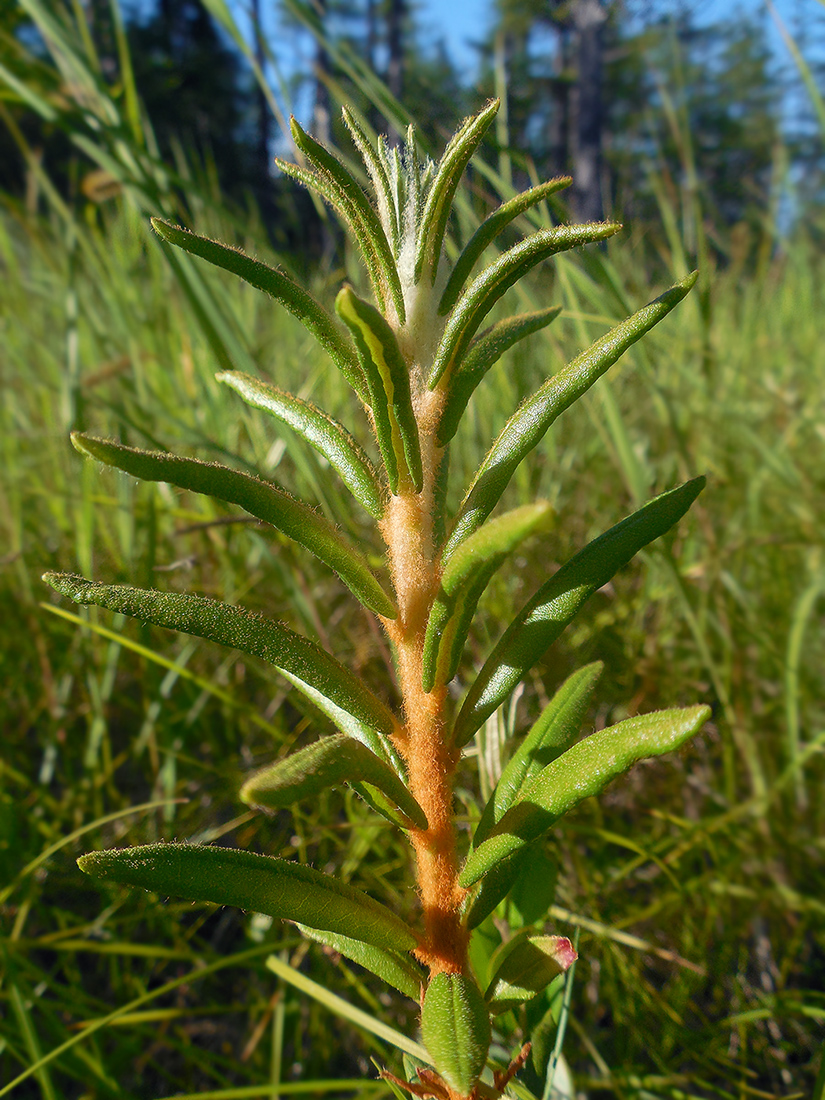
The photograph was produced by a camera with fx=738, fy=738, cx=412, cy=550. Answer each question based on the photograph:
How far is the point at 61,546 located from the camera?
1.61 m

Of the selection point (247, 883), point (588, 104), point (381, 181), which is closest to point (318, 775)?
point (247, 883)

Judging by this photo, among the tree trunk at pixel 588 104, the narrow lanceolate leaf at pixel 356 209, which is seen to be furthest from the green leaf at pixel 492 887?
the tree trunk at pixel 588 104

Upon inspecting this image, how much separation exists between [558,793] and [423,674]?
0.37 feet

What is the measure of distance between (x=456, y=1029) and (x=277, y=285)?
1.44 feet

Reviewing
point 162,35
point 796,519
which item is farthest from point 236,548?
point 162,35

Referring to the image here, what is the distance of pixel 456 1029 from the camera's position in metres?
0.38

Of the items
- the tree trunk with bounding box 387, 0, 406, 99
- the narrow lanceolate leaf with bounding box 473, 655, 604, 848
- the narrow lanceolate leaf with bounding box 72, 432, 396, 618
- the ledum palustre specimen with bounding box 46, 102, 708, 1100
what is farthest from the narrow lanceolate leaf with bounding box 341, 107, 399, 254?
the tree trunk with bounding box 387, 0, 406, 99

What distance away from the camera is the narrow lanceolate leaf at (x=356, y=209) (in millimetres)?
447

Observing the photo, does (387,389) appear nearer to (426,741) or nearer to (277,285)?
(277,285)

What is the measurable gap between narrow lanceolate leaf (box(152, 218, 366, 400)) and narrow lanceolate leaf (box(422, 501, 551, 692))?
163 millimetres

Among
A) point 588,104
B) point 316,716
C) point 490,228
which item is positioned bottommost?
point 316,716

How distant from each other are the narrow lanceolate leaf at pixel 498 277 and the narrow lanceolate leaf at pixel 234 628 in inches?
7.5

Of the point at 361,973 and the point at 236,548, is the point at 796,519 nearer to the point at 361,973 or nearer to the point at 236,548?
the point at 236,548

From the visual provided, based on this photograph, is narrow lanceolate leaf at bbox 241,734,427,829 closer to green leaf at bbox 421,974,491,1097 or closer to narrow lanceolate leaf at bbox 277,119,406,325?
green leaf at bbox 421,974,491,1097
